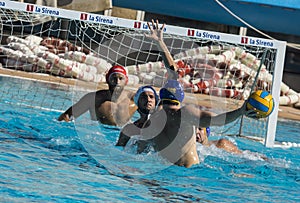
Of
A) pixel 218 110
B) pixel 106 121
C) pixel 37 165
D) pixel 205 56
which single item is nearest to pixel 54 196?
pixel 37 165

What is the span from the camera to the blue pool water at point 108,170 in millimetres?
4746

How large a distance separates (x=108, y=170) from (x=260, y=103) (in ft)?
4.77

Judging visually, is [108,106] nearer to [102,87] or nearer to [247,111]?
[247,111]

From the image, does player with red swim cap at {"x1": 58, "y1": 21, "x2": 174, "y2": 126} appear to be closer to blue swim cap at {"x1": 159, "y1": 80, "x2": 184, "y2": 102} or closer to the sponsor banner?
the sponsor banner

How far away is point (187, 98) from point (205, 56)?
1733 mm

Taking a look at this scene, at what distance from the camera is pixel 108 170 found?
5562 millimetres

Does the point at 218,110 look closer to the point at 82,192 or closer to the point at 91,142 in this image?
the point at 91,142

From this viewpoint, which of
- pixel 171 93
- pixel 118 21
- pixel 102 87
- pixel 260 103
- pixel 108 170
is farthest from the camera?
pixel 102 87

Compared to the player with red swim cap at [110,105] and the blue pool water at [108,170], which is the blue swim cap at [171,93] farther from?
the player with red swim cap at [110,105]

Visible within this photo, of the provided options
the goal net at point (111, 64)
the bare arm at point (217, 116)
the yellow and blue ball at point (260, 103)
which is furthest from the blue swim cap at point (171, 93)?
the goal net at point (111, 64)

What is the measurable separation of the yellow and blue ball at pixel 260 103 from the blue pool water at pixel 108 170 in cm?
72

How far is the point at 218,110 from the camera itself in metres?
11.2

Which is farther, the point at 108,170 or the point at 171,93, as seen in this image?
the point at 171,93

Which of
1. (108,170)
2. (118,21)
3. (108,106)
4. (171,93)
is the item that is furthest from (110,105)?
(108,170)
